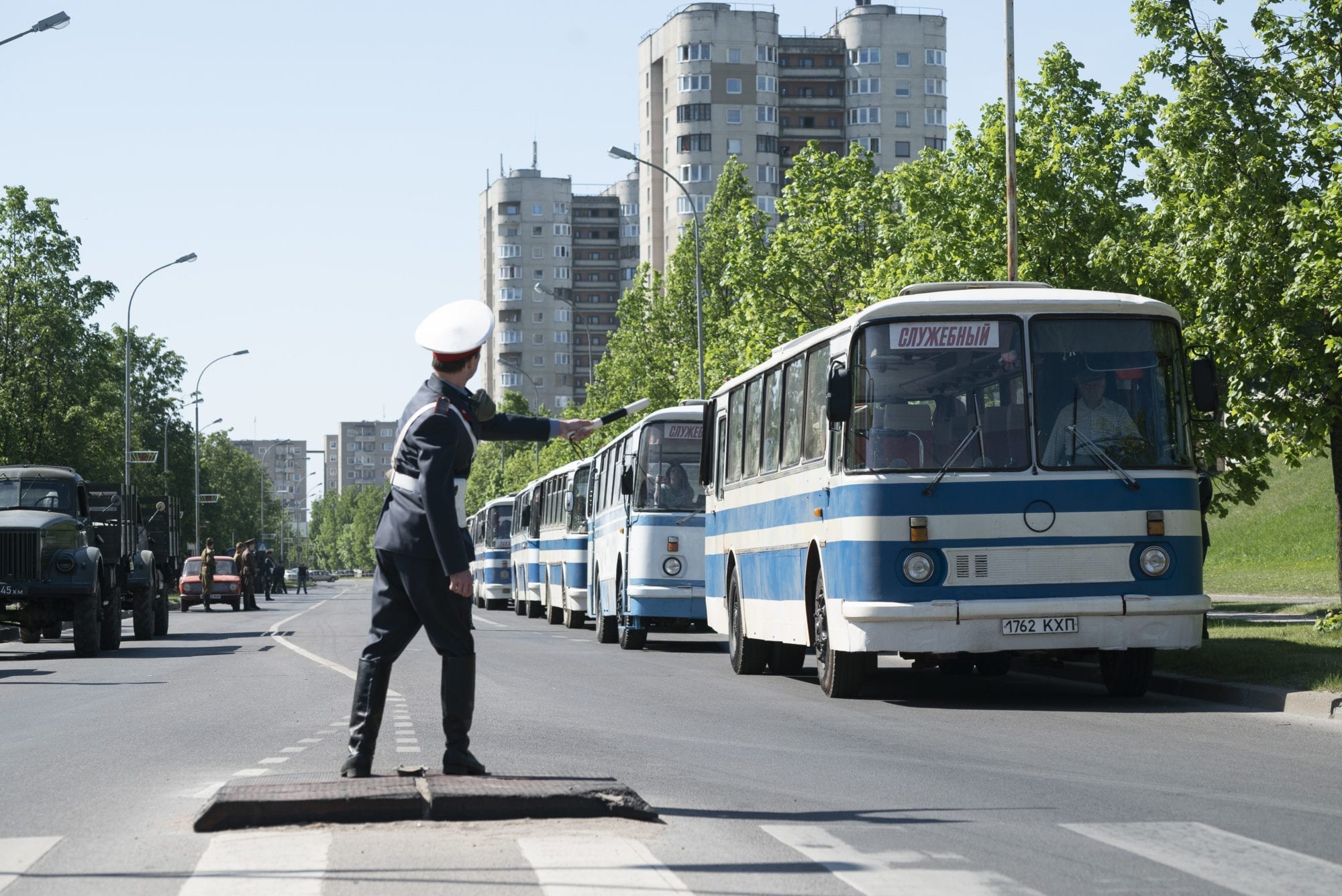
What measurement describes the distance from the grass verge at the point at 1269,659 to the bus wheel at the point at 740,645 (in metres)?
4.01

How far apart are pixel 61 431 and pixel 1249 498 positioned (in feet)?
152

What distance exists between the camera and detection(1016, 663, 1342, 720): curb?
13211mm

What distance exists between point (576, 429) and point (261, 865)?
9.29 ft

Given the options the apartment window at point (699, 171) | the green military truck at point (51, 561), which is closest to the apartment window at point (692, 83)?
the apartment window at point (699, 171)

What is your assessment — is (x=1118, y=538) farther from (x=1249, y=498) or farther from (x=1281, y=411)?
(x=1249, y=498)

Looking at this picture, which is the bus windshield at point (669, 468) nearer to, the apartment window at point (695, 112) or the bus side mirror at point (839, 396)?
the bus side mirror at point (839, 396)

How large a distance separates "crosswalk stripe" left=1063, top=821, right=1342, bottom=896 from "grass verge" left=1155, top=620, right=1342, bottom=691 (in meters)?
6.25

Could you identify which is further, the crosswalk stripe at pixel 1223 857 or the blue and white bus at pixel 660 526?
the blue and white bus at pixel 660 526

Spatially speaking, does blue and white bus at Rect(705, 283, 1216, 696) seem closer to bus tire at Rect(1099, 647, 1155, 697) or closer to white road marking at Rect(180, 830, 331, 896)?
bus tire at Rect(1099, 647, 1155, 697)

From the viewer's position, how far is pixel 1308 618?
26.8 metres

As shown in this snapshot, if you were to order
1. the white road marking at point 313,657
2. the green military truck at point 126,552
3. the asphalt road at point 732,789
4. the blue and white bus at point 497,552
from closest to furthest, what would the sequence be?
the asphalt road at point 732,789 < the white road marking at point 313,657 < the green military truck at point 126,552 < the blue and white bus at point 497,552

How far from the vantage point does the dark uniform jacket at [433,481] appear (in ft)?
27.7

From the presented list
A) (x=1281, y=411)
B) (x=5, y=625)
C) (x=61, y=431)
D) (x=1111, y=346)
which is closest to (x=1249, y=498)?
(x=1281, y=411)

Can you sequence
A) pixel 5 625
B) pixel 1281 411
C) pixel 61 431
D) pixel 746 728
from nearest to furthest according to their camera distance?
pixel 746 728, pixel 1281 411, pixel 5 625, pixel 61 431
